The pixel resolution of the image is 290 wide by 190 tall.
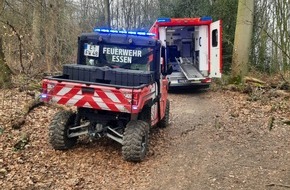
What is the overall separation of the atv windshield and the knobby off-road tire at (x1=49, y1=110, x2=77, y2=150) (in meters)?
1.38

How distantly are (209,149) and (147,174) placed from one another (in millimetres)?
1836

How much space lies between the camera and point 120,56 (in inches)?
Answer: 301

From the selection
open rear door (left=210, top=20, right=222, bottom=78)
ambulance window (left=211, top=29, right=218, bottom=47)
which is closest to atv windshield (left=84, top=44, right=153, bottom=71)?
open rear door (left=210, top=20, right=222, bottom=78)

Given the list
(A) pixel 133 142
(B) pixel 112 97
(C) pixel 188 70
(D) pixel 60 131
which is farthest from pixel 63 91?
(C) pixel 188 70

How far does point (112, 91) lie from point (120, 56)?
5.28 ft

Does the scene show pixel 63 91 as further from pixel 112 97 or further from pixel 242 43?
pixel 242 43

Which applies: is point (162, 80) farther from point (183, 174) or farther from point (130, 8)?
point (130, 8)

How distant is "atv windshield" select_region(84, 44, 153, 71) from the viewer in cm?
757

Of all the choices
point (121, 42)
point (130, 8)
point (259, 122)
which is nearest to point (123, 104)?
point (121, 42)

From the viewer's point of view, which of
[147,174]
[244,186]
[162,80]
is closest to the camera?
[244,186]

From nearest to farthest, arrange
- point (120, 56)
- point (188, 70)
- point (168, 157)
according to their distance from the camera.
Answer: point (168, 157)
point (120, 56)
point (188, 70)

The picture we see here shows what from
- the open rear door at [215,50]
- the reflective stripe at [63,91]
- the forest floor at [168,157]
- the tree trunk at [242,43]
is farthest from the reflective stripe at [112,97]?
the tree trunk at [242,43]

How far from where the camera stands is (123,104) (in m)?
6.17

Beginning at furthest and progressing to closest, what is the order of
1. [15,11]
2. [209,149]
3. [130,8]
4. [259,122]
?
1. [130,8]
2. [15,11]
3. [259,122]
4. [209,149]
